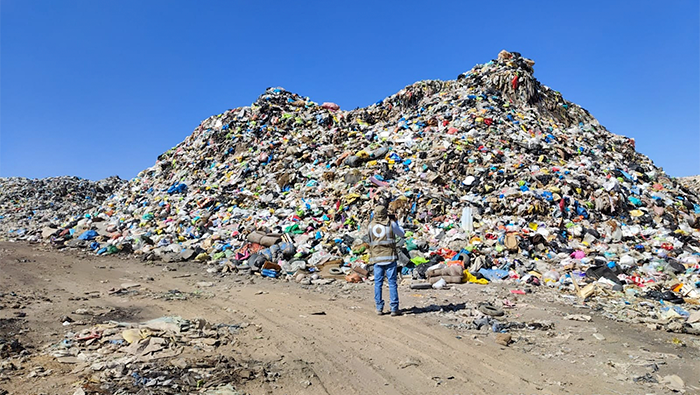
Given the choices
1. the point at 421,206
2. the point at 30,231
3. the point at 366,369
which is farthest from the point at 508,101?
the point at 30,231

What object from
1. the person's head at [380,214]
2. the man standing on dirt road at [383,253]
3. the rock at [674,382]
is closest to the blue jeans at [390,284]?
the man standing on dirt road at [383,253]

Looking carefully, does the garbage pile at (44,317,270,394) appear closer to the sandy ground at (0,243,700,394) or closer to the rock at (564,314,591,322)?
the sandy ground at (0,243,700,394)

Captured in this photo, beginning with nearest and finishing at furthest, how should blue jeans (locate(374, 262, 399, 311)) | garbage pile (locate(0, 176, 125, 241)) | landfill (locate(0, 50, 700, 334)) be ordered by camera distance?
blue jeans (locate(374, 262, 399, 311)), landfill (locate(0, 50, 700, 334)), garbage pile (locate(0, 176, 125, 241))

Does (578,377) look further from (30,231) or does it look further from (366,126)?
(30,231)

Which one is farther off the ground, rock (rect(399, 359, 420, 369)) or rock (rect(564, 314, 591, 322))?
rock (rect(564, 314, 591, 322))

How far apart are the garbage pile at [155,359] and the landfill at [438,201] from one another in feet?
11.3

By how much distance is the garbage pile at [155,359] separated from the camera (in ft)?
9.48

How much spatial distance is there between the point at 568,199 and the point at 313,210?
6130 mm

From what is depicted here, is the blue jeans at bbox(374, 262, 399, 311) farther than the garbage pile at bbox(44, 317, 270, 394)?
Yes

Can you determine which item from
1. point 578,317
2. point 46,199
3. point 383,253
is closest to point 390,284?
point 383,253

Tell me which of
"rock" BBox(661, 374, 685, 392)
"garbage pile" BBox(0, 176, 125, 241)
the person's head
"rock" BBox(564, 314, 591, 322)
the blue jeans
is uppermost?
"garbage pile" BBox(0, 176, 125, 241)

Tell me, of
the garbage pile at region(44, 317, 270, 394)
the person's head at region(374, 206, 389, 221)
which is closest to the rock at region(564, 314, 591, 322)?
the person's head at region(374, 206, 389, 221)

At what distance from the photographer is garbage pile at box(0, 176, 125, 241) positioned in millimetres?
17188

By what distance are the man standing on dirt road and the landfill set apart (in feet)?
5.84
